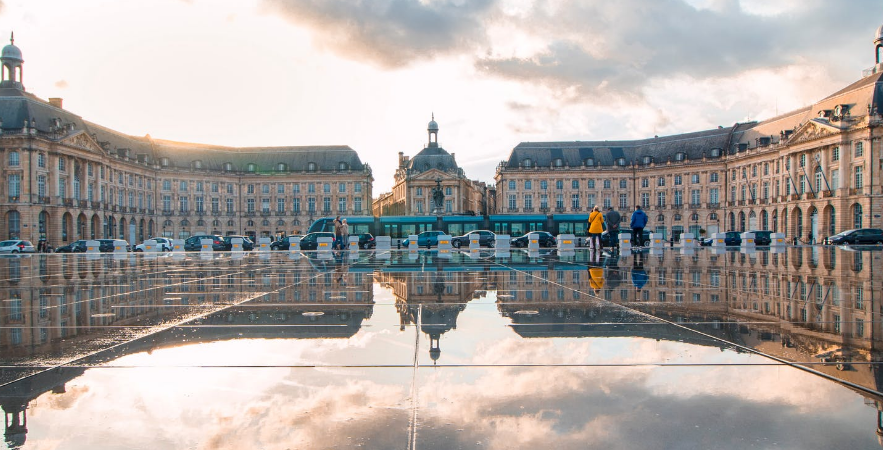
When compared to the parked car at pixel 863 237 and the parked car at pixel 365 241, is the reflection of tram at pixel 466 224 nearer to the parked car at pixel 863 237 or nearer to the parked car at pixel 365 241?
the parked car at pixel 365 241

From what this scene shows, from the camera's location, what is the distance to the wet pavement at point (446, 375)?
9.12 feet

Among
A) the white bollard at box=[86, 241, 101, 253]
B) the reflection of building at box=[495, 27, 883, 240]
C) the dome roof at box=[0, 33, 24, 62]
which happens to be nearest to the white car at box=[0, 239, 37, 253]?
the white bollard at box=[86, 241, 101, 253]

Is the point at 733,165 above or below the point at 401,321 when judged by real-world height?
above

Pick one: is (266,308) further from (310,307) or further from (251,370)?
(251,370)

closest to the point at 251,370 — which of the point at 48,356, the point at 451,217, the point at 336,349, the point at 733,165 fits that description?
the point at 336,349

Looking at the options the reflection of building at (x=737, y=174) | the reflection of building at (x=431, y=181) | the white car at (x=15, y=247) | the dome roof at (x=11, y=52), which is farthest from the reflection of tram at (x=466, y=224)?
the dome roof at (x=11, y=52)

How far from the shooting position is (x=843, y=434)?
2.67 metres

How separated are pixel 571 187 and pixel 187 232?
59986 millimetres

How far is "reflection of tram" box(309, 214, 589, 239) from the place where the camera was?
57.6 meters

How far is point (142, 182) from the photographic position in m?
83.2

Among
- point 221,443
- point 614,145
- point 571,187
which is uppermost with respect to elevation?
point 614,145

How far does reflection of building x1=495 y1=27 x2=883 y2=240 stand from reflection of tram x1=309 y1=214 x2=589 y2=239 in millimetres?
28252

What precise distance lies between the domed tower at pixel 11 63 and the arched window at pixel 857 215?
3557 inches

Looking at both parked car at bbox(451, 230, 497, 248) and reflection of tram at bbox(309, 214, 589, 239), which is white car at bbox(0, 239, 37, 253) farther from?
parked car at bbox(451, 230, 497, 248)
